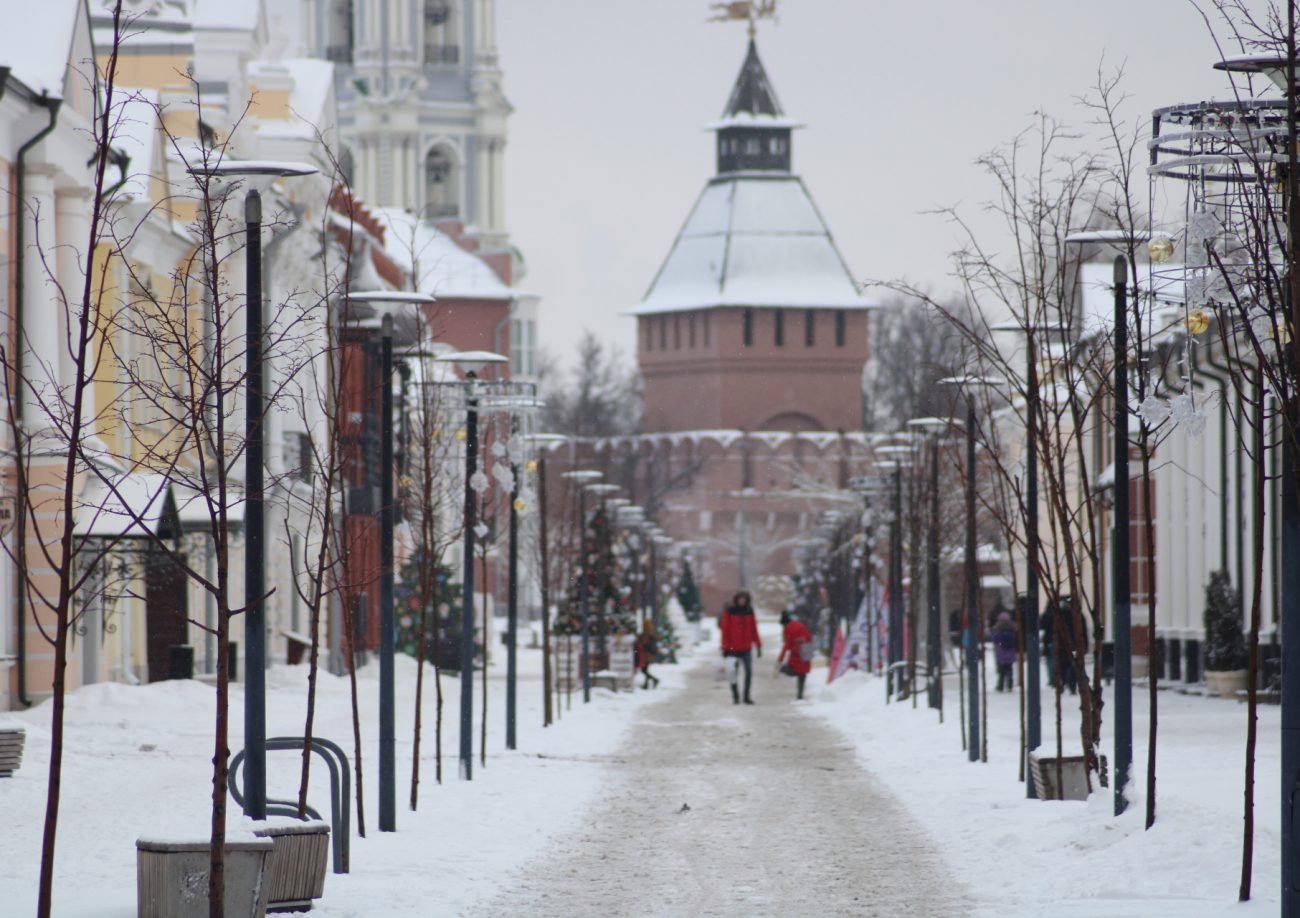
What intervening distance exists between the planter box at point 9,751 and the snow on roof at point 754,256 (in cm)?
8912

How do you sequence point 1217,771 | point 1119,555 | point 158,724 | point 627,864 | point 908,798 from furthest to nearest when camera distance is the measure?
point 158,724, point 1217,771, point 908,798, point 1119,555, point 627,864

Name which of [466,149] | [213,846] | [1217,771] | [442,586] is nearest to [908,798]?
[1217,771]

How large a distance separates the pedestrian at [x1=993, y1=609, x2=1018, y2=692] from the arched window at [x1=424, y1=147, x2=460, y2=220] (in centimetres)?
6981

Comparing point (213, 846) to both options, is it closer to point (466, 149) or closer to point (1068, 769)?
point (1068, 769)

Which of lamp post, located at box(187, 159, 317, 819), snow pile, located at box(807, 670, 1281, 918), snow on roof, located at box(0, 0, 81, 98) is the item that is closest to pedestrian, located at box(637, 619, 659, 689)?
snow pile, located at box(807, 670, 1281, 918)

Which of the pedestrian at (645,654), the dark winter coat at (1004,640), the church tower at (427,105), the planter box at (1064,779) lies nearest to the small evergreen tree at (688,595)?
the church tower at (427,105)

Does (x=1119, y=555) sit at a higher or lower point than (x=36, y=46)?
lower

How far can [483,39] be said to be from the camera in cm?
10225

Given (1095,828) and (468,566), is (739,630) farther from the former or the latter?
(1095,828)

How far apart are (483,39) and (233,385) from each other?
94.7 metres

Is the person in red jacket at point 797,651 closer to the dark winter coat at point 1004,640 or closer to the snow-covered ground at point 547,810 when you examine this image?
the dark winter coat at point 1004,640

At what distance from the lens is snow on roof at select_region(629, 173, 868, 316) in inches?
4176

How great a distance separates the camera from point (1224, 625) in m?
31.7

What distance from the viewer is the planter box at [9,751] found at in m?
17.0
